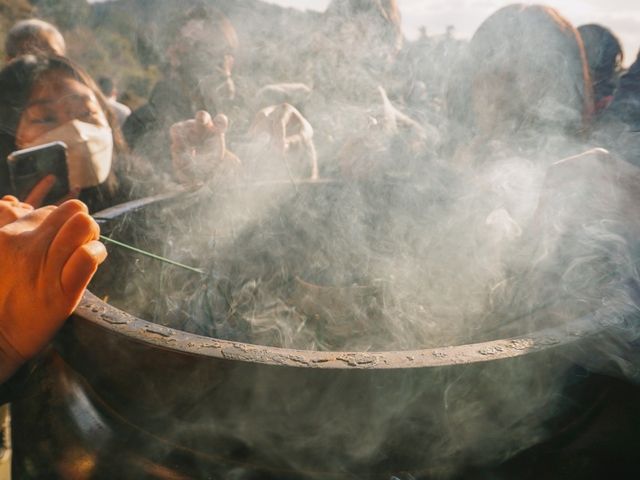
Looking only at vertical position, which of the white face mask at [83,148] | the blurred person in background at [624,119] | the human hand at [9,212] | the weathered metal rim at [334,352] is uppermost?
the blurred person in background at [624,119]

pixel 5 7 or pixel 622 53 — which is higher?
pixel 622 53

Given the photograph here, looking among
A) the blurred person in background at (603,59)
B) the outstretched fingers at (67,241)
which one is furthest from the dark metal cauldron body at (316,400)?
the blurred person in background at (603,59)

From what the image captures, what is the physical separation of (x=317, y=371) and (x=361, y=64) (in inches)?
201

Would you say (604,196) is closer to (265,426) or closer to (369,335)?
(369,335)

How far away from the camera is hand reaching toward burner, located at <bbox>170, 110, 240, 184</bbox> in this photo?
12.2 feet

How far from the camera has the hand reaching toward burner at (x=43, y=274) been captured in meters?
1.17

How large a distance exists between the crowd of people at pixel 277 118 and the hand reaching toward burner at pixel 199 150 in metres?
0.01

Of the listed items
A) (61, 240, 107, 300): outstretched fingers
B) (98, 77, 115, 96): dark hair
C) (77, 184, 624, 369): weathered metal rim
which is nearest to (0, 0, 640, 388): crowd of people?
(61, 240, 107, 300): outstretched fingers

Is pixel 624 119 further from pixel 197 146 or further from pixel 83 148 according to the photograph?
pixel 83 148

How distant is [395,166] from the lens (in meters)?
3.93

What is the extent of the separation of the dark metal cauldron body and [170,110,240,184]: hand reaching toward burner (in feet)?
8.55

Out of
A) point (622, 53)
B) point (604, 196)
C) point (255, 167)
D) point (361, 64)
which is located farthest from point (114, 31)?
point (604, 196)

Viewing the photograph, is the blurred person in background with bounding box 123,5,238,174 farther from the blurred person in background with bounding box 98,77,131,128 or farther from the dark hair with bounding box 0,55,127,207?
the dark hair with bounding box 0,55,127,207

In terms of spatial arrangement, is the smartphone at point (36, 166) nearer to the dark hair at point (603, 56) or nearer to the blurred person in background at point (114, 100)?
the blurred person in background at point (114, 100)
